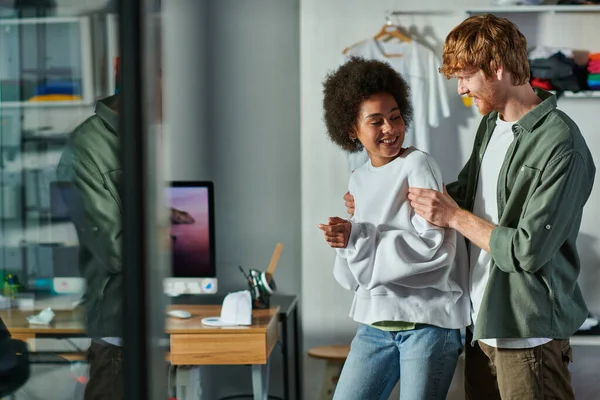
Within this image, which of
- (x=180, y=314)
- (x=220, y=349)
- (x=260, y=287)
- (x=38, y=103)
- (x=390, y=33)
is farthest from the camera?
(x=390, y=33)

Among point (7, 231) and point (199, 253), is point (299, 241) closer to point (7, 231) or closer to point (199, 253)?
point (199, 253)

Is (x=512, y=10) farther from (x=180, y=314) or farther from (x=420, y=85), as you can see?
(x=180, y=314)

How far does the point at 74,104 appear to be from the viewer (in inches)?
18.0

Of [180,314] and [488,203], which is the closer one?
[488,203]

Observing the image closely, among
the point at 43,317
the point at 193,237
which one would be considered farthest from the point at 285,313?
the point at 43,317

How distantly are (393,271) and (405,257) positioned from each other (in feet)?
0.13

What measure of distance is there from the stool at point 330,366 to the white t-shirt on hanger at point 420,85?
3.01 feet

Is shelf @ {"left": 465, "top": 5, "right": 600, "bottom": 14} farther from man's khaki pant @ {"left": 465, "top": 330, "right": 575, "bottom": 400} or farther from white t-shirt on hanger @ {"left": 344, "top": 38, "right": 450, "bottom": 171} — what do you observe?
man's khaki pant @ {"left": 465, "top": 330, "right": 575, "bottom": 400}

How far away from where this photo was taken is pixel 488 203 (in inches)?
69.3

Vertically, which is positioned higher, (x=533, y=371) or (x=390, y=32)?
(x=390, y=32)

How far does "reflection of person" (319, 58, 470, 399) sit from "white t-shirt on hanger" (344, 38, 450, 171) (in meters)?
1.81

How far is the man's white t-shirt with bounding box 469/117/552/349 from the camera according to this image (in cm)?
172

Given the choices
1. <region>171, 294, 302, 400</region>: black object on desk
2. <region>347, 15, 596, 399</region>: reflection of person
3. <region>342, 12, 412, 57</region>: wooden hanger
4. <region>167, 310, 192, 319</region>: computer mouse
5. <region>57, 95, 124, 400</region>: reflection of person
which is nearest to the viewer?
<region>57, 95, 124, 400</region>: reflection of person

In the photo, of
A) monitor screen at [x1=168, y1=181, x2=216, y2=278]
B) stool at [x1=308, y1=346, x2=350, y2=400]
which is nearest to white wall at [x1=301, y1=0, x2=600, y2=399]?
stool at [x1=308, y1=346, x2=350, y2=400]
